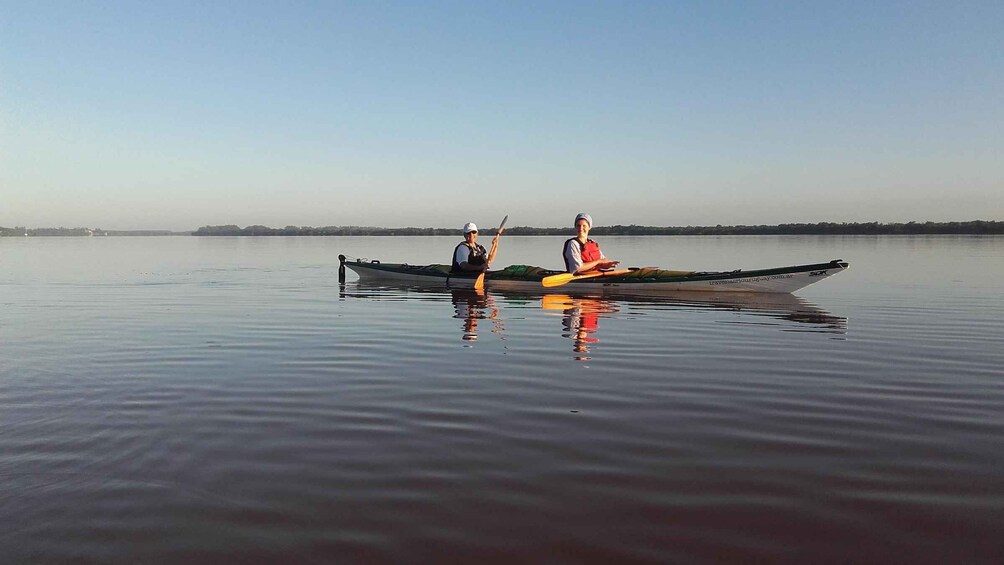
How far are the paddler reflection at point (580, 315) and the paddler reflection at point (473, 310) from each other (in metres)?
1.44

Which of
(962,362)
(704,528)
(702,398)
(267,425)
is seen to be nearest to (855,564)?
(704,528)

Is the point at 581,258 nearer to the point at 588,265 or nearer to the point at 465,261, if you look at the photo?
the point at 588,265

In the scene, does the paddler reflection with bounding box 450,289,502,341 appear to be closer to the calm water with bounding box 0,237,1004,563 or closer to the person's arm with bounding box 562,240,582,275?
the calm water with bounding box 0,237,1004,563

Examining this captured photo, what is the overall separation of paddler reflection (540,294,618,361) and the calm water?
0.77 ft

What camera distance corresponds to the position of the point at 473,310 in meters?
16.8

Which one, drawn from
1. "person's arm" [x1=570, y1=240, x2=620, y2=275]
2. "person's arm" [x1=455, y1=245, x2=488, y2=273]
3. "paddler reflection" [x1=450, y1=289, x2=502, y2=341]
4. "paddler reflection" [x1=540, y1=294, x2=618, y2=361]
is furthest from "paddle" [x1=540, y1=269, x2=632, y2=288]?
"person's arm" [x1=455, y1=245, x2=488, y2=273]

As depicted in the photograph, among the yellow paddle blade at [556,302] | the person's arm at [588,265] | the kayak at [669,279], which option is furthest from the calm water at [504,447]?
the person's arm at [588,265]

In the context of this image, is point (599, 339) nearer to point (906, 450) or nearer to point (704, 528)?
Result: point (906, 450)

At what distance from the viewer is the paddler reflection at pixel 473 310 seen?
12.9 meters

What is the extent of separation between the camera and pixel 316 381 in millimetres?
8117

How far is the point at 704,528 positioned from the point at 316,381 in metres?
5.41

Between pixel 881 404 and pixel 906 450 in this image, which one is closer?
pixel 906 450

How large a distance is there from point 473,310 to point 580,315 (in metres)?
2.88

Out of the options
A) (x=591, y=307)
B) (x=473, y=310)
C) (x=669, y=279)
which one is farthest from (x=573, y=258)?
(x=473, y=310)
